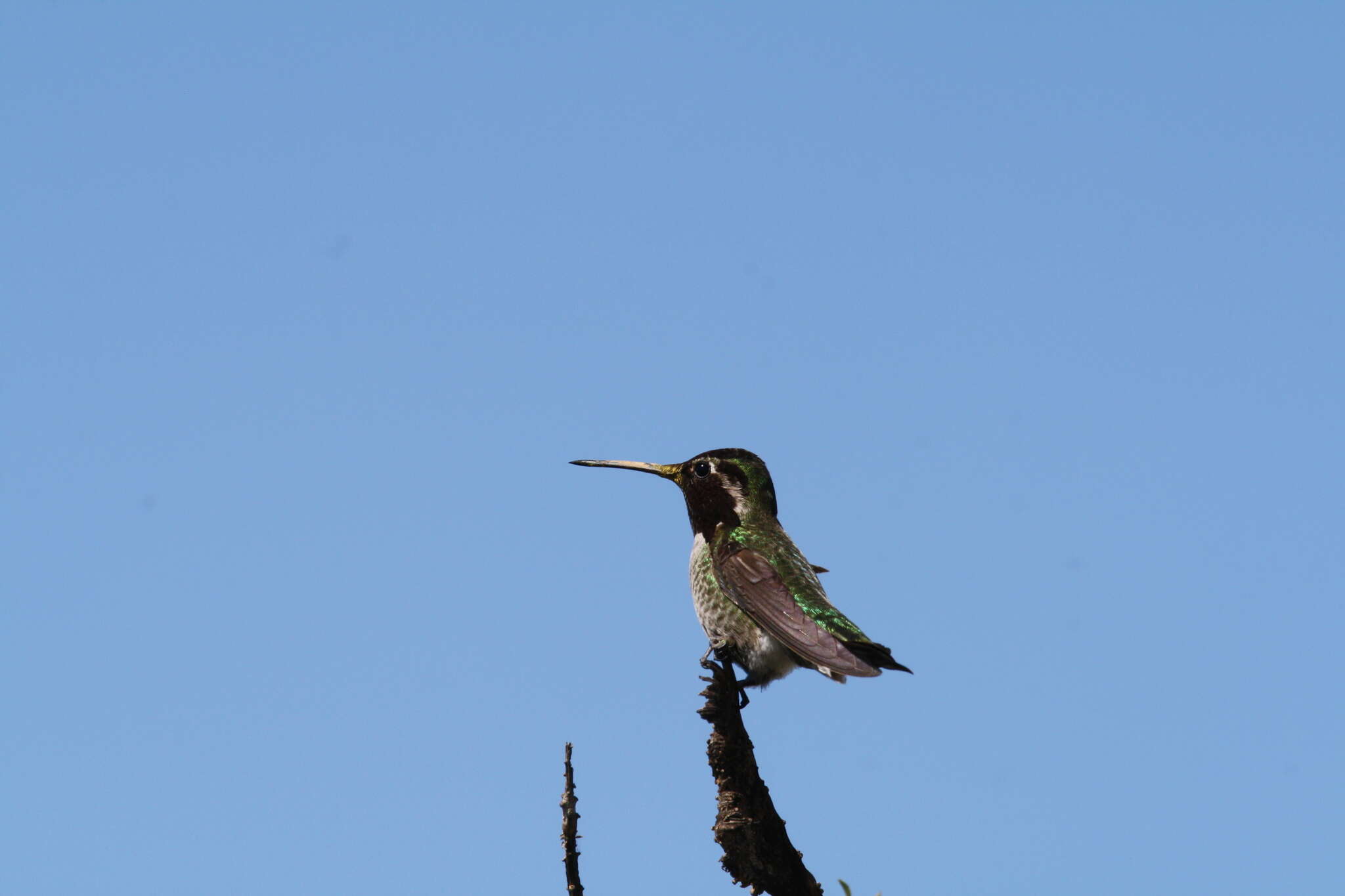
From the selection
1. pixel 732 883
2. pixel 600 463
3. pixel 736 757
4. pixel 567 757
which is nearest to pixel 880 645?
pixel 736 757

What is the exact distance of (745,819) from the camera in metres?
7.43

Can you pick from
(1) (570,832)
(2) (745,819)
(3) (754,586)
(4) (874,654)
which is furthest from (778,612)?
(1) (570,832)

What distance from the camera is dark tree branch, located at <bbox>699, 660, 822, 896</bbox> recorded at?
286 inches

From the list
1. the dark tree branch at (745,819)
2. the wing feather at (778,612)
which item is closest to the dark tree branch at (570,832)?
the dark tree branch at (745,819)

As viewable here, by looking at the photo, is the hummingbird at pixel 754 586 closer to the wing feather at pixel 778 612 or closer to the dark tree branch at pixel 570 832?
the wing feather at pixel 778 612

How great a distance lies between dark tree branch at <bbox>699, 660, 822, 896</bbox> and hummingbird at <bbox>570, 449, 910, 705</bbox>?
5.36ft

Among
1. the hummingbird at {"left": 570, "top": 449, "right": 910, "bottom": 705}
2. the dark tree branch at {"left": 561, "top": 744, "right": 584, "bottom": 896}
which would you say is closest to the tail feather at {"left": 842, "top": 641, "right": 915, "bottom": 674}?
A: the hummingbird at {"left": 570, "top": 449, "right": 910, "bottom": 705}

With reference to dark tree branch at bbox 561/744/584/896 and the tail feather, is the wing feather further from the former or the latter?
dark tree branch at bbox 561/744/584/896

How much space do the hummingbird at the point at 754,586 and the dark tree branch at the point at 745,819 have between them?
163 cm

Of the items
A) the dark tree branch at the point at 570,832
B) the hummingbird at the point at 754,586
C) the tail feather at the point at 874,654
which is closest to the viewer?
the dark tree branch at the point at 570,832

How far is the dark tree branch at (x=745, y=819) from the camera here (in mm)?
7270

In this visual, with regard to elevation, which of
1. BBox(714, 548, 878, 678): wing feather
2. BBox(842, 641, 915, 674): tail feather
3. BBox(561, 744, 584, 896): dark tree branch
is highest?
BBox(714, 548, 878, 678): wing feather

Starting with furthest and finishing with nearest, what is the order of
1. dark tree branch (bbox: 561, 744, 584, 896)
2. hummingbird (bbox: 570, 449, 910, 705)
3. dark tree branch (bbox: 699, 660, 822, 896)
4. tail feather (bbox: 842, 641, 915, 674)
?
hummingbird (bbox: 570, 449, 910, 705), tail feather (bbox: 842, 641, 915, 674), dark tree branch (bbox: 699, 660, 822, 896), dark tree branch (bbox: 561, 744, 584, 896)

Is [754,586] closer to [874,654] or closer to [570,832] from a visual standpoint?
[874,654]
